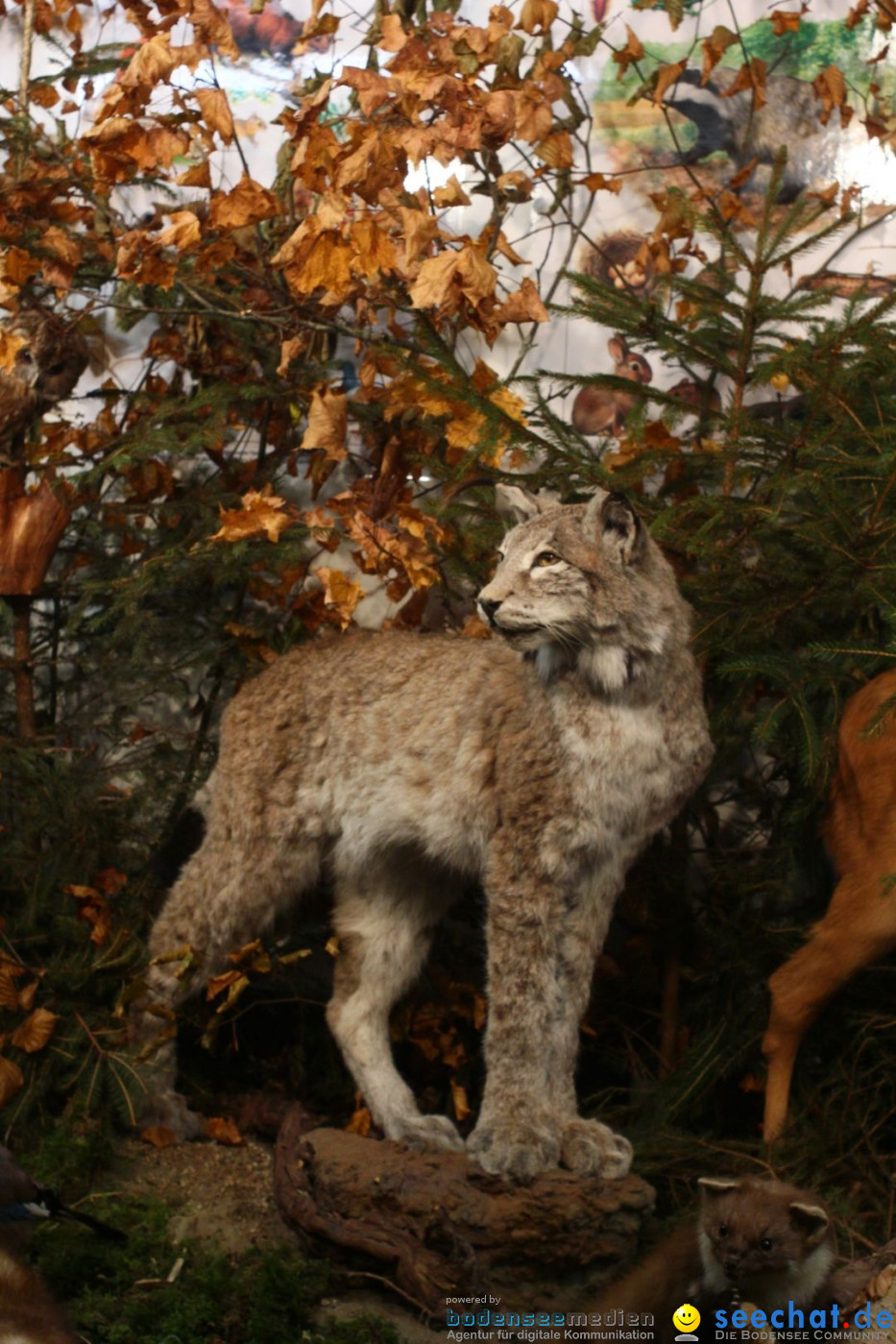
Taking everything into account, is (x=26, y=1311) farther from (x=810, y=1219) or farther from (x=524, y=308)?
(x=524, y=308)

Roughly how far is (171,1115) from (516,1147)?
4.59 feet

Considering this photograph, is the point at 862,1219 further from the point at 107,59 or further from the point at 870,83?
the point at 107,59

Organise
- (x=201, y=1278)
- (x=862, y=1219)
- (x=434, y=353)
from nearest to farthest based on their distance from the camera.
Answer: (x=201, y=1278) → (x=862, y=1219) → (x=434, y=353)

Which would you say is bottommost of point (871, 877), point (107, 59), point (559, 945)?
point (559, 945)

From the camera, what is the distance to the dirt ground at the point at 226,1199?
3160 mm

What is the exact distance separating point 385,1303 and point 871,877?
1.63m

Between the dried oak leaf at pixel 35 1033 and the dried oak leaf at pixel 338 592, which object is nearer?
the dried oak leaf at pixel 35 1033

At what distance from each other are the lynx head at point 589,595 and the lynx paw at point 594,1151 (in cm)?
113

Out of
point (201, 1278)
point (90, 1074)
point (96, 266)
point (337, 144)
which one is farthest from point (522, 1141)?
point (96, 266)

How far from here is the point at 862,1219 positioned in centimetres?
340

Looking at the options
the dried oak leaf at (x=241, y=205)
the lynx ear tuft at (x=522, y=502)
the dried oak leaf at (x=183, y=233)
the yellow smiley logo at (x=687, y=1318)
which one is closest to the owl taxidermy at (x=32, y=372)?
the dried oak leaf at (x=183, y=233)

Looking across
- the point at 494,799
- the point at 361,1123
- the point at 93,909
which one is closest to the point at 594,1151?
the point at 494,799

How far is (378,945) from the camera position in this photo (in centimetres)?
420

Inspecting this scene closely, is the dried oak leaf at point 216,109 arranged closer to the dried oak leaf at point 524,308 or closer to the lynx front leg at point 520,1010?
the dried oak leaf at point 524,308
